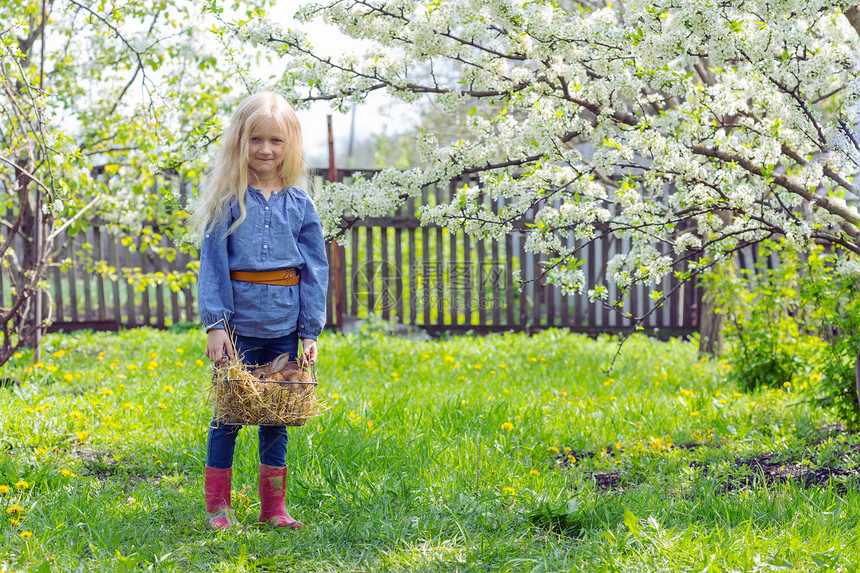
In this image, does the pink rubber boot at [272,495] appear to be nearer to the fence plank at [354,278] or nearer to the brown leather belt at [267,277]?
the brown leather belt at [267,277]

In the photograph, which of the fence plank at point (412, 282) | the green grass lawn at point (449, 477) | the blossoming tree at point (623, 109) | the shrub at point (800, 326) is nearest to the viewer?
the green grass lawn at point (449, 477)

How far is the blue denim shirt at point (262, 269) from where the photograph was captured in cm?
244

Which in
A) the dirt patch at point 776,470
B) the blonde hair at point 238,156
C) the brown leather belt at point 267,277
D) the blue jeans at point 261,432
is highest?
the blonde hair at point 238,156

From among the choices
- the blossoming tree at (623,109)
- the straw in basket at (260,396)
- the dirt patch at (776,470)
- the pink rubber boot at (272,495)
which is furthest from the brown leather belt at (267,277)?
the dirt patch at (776,470)

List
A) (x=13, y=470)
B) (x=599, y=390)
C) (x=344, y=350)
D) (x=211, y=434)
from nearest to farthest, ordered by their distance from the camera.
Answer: (x=211, y=434), (x=13, y=470), (x=599, y=390), (x=344, y=350)

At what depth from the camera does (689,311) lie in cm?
728

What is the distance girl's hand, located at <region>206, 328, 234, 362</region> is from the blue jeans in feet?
0.25

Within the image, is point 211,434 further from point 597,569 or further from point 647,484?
point 647,484

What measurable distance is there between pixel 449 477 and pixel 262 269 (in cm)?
108

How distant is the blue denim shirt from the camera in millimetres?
2438

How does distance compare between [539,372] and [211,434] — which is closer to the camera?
[211,434]

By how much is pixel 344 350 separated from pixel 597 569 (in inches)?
149

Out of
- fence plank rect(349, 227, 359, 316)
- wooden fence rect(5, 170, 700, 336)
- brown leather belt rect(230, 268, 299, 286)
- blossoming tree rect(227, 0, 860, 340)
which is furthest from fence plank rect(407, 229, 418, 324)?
brown leather belt rect(230, 268, 299, 286)

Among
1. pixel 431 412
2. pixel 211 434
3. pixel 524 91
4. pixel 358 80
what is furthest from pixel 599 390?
pixel 211 434
